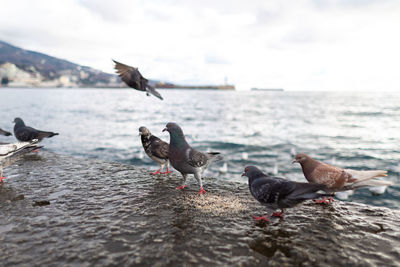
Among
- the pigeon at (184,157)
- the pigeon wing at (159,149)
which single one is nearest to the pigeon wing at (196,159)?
the pigeon at (184,157)

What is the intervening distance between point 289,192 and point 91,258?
9.19 feet

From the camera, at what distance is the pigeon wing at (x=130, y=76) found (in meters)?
6.46

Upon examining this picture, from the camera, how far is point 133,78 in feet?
21.4

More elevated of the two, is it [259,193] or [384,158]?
[259,193]

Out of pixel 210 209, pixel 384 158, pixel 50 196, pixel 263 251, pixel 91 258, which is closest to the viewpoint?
pixel 91 258

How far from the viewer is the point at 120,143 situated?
85.1 feet

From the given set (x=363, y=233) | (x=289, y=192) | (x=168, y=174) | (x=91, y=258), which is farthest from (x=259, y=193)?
(x=168, y=174)

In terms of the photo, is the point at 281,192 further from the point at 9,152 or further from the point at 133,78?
the point at 9,152

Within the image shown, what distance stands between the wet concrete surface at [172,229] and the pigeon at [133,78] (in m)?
Answer: 2.59

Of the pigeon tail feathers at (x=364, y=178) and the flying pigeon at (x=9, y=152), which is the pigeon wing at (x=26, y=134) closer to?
the flying pigeon at (x=9, y=152)

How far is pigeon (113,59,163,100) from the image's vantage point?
6.45 metres

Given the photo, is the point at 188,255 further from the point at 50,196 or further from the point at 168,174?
the point at 168,174

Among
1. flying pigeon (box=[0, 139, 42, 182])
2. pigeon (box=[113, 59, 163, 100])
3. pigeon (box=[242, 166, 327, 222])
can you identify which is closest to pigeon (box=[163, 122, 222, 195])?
pigeon (box=[242, 166, 327, 222])

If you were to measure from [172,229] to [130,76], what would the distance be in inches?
177
